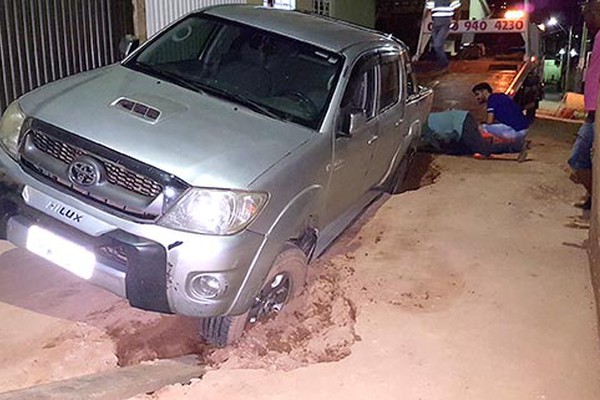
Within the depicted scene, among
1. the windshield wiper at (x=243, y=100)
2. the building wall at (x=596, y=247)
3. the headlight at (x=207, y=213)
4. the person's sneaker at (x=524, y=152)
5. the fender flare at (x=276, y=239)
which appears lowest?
the person's sneaker at (x=524, y=152)

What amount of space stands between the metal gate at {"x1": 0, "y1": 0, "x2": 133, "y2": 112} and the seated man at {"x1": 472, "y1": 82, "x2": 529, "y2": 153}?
514 cm

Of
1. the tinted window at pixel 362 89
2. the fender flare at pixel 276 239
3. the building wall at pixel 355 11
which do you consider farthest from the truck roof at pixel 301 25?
the building wall at pixel 355 11

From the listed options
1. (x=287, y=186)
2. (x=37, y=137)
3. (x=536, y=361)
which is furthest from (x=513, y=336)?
(x=37, y=137)

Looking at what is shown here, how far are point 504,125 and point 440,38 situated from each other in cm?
430

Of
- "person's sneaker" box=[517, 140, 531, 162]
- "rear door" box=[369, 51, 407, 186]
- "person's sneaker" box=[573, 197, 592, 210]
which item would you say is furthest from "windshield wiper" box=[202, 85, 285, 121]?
"person's sneaker" box=[517, 140, 531, 162]

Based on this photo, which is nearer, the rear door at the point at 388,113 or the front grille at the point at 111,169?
the front grille at the point at 111,169

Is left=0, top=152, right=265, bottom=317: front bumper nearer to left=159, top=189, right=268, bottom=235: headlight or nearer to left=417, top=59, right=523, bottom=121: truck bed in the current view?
left=159, top=189, right=268, bottom=235: headlight

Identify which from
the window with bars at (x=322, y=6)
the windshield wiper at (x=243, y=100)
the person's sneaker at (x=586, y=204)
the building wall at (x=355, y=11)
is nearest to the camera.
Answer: the windshield wiper at (x=243, y=100)

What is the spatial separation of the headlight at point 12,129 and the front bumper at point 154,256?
454 mm

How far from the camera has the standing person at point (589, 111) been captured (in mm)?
6457

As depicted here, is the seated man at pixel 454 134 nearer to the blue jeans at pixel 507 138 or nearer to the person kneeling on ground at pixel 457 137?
the person kneeling on ground at pixel 457 137

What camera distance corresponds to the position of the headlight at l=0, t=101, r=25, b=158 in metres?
4.34

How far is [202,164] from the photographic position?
13.0ft

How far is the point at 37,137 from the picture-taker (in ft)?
14.0
